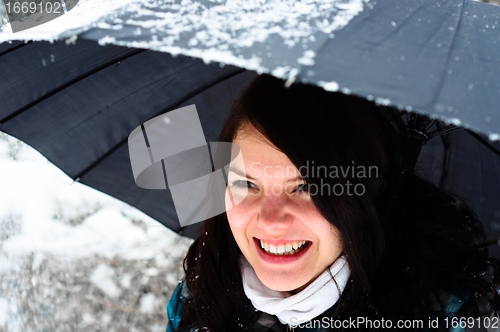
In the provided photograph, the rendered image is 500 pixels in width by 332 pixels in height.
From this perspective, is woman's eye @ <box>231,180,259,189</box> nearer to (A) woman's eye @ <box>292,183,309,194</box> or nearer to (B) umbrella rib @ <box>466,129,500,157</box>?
(A) woman's eye @ <box>292,183,309,194</box>

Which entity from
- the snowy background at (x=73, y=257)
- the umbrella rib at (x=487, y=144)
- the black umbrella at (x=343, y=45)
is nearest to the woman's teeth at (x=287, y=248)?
the black umbrella at (x=343, y=45)

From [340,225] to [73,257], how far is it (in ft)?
10.8

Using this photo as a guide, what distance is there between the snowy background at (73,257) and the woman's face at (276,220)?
2.66m

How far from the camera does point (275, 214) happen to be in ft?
5.62

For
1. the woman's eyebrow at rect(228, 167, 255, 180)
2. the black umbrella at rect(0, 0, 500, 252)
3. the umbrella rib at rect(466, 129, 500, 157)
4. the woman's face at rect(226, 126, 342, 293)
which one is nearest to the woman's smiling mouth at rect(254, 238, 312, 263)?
the woman's face at rect(226, 126, 342, 293)

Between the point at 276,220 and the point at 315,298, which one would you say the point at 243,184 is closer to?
the point at 276,220

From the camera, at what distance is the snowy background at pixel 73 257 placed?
4363mm

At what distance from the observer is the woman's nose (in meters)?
1.71

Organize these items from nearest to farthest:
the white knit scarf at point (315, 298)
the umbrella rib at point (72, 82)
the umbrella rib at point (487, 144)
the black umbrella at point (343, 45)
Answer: the black umbrella at point (343, 45) → the white knit scarf at point (315, 298) → the umbrella rib at point (72, 82) → the umbrella rib at point (487, 144)

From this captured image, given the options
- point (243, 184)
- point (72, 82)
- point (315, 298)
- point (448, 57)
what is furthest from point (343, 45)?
point (72, 82)

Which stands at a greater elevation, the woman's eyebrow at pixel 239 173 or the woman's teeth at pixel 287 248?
the woman's eyebrow at pixel 239 173

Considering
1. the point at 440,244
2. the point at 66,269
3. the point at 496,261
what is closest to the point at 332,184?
the point at 440,244

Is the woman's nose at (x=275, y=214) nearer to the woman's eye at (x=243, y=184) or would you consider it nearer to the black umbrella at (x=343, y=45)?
the woman's eye at (x=243, y=184)

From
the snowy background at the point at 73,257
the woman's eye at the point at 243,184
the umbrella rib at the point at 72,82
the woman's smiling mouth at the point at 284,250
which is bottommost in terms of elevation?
the snowy background at the point at 73,257
